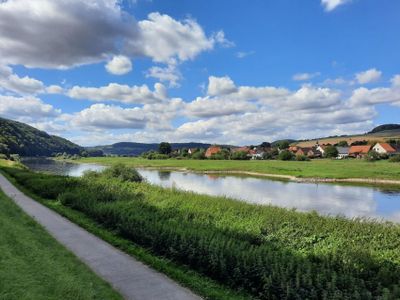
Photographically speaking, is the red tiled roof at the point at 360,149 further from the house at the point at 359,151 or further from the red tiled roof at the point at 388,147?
the red tiled roof at the point at 388,147

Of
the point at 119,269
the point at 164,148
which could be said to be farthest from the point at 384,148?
the point at 119,269

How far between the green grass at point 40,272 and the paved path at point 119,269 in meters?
0.65

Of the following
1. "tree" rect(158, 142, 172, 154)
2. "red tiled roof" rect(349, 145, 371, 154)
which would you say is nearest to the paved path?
"red tiled roof" rect(349, 145, 371, 154)

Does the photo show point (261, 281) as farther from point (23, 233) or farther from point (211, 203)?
point (211, 203)

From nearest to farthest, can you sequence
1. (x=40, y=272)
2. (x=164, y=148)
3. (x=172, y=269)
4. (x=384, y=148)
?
(x=40, y=272), (x=172, y=269), (x=384, y=148), (x=164, y=148)

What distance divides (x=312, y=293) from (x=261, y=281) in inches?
60.1

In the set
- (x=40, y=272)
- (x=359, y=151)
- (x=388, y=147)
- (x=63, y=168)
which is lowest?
(x=63, y=168)

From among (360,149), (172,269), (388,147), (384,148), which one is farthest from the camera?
(360,149)

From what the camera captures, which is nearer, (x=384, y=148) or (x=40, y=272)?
(x=40, y=272)

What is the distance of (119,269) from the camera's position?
10.6m

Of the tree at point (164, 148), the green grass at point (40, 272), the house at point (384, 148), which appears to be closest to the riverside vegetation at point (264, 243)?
the green grass at point (40, 272)

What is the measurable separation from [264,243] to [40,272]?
26.3 ft

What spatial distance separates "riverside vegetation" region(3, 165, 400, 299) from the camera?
9.55 metres

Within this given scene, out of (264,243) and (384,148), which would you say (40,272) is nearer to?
(264,243)
